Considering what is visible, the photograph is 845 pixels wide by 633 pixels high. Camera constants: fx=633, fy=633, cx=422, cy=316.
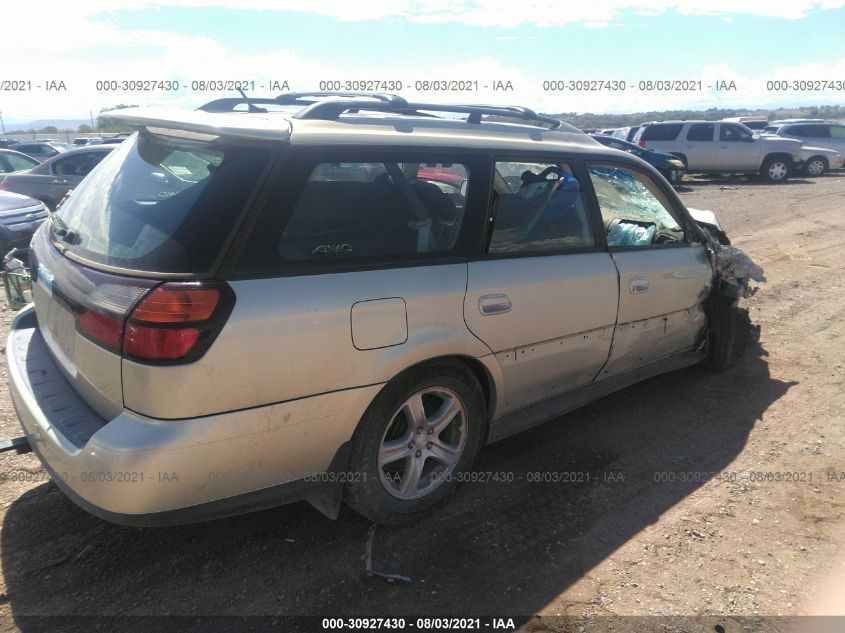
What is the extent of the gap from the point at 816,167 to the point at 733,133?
4.11 meters

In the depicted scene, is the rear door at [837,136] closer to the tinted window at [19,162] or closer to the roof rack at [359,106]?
the roof rack at [359,106]

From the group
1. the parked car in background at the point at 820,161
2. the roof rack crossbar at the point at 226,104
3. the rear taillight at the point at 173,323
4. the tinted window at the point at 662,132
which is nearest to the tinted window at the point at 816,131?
the parked car in background at the point at 820,161

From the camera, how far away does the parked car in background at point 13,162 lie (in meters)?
12.0

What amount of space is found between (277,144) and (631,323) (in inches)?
95.8

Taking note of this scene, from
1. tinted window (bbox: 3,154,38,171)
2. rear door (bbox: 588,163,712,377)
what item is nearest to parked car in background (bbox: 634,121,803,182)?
tinted window (bbox: 3,154,38,171)

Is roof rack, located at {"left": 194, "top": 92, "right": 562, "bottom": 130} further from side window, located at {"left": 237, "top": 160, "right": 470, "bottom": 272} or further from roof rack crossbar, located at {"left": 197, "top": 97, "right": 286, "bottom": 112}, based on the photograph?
side window, located at {"left": 237, "top": 160, "right": 470, "bottom": 272}

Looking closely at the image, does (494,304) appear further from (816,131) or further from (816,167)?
(816,131)

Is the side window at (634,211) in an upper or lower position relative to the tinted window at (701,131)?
lower

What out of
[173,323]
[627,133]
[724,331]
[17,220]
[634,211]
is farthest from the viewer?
[627,133]

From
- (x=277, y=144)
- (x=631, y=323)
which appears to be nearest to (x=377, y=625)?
(x=277, y=144)

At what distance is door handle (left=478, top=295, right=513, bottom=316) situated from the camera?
9.81 feet

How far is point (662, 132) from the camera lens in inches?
824

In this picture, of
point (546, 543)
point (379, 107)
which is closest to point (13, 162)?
point (379, 107)

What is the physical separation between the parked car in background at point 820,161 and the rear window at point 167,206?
2429 centimetres
